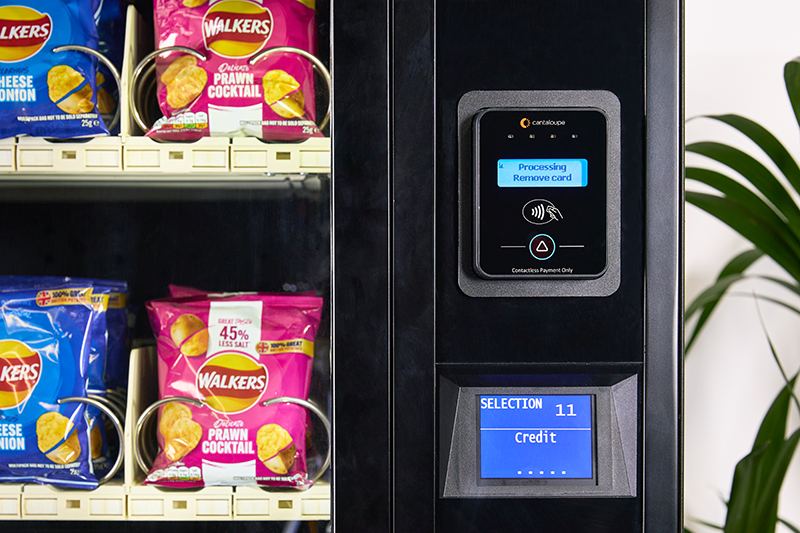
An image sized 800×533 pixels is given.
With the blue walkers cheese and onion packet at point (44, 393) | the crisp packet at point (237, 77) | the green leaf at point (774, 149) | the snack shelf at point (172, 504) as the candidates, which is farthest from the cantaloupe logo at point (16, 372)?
the green leaf at point (774, 149)

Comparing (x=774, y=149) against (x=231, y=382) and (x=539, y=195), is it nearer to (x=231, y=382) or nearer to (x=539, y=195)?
(x=539, y=195)

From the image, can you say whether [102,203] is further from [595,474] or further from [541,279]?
[595,474]

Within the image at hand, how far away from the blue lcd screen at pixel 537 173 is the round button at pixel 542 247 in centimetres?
7

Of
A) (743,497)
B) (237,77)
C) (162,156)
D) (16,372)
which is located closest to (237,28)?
(237,77)

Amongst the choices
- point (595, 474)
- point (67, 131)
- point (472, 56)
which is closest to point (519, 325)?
point (595, 474)

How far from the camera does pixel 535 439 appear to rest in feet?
2.06

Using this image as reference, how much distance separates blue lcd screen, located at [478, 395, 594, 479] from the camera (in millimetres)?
627

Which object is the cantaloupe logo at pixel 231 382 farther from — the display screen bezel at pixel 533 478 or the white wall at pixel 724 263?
the white wall at pixel 724 263

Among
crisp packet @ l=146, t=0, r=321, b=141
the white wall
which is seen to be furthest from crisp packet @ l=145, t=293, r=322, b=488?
the white wall

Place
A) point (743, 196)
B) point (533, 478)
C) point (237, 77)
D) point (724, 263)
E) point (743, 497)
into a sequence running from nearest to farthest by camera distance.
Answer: point (533, 478) → point (237, 77) → point (743, 497) → point (743, 196) → point (724, 263)

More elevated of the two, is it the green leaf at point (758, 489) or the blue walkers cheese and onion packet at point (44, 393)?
the blue walkers cheese and onion packet at point (44, 393)

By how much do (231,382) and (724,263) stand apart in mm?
1335

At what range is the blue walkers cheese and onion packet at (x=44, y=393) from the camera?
76cm

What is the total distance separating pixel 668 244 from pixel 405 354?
356 mm
